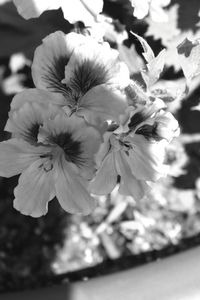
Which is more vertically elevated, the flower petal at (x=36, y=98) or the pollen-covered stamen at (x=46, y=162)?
the flower petal at (x=36, y=98)

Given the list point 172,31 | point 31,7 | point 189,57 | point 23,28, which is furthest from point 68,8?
point 23,28

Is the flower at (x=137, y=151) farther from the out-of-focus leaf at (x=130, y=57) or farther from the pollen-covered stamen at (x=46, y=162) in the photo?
the out-of-focus leaf at (x=130, y=57)

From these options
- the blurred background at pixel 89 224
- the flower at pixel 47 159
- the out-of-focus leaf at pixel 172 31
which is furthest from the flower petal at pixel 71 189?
the blurred background at pixel 89 224

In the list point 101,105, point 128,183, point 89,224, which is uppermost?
point 101,105

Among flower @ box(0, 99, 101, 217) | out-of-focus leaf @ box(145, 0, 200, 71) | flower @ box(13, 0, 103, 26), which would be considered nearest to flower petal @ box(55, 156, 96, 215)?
flower @ box(0, 99, 101, 217)

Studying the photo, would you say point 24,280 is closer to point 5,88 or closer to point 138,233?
point 138,233

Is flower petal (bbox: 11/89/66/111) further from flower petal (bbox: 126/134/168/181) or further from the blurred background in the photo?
the blurred background

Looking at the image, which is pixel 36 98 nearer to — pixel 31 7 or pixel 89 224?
pixel 31 7

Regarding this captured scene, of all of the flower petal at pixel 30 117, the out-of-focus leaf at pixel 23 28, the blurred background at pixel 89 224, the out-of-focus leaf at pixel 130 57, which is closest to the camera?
the flower petal at pixel 30 117
